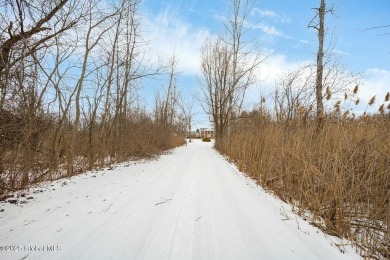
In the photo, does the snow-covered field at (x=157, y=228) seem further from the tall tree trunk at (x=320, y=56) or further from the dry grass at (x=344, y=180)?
the tall tree trunk at (x=320, y=56)

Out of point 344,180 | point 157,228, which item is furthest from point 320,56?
point 157,228

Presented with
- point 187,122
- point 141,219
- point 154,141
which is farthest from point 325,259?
point 187,122

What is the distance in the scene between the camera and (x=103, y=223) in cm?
241

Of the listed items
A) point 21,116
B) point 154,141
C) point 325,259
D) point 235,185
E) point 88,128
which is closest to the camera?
point 325,259

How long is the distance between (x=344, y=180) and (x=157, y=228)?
2097 millimetres

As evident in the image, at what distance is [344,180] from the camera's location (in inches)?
93.5

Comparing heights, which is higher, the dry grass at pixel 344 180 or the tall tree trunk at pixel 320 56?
the tall tree trunk at pixel 320 56

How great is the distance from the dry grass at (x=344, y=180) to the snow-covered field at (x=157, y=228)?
0.26 m

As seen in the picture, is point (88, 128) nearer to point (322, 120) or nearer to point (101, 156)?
point (101, 156)

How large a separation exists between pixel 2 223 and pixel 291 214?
3.45 meters

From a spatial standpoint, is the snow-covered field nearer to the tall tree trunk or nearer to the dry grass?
the dry grass

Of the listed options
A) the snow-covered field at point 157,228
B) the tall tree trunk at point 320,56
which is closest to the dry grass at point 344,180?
the snow-covered field at point 157,228

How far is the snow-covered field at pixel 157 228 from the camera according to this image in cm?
186

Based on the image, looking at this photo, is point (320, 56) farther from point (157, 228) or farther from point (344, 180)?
point (157, 228)
